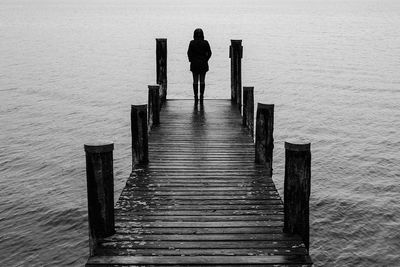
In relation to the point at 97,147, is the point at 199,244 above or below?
below

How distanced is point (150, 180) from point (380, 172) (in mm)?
11646

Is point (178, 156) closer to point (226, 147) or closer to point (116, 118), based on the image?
point (226, 147)

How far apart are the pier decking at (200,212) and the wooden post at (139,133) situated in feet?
0.79

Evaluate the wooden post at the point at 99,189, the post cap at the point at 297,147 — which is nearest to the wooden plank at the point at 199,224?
the wooden post at the point at 99,189

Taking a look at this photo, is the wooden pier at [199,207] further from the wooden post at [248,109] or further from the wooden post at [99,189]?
the wooden post at [248,109]

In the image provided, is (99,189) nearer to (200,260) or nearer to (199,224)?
(199,224)

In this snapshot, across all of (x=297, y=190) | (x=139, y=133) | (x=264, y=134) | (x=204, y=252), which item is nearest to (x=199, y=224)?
(x=204, y=252)

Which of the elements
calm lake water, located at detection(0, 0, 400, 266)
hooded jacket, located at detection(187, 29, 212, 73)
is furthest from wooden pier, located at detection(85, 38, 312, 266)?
calm lake water, located at detection(0, 0, 400, 266)

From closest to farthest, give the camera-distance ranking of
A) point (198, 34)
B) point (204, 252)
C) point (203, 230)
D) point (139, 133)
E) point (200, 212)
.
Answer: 1. point (204, 252)
2. point (203, 230)
3. point (200, 212)
4. point (139, 133)
5. point (198, 34)

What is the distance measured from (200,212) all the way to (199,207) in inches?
7.3

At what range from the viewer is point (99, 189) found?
260 inches

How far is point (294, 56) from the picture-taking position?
175 ft

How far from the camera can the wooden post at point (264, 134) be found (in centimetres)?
994

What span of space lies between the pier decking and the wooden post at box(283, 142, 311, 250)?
154mm
